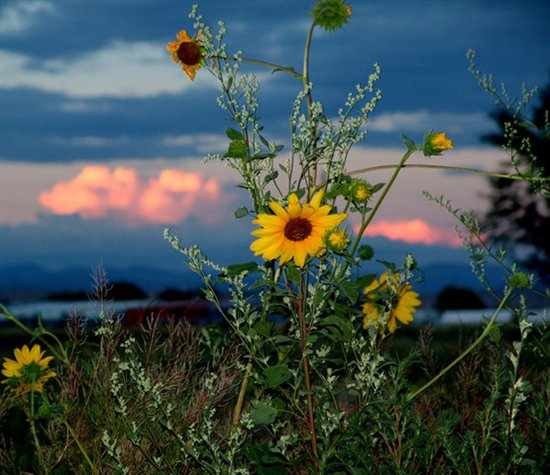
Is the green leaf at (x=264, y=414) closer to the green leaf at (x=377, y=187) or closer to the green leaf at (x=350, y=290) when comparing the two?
the green leaf at (x=350, y=290)

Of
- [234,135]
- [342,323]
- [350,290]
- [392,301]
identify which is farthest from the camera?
[392,301]

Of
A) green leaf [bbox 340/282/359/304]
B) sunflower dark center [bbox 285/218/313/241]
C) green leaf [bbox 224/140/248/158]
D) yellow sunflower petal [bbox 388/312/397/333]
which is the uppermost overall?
green leaf [bbox 224/140/248/158]

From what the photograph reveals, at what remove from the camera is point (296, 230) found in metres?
3.49

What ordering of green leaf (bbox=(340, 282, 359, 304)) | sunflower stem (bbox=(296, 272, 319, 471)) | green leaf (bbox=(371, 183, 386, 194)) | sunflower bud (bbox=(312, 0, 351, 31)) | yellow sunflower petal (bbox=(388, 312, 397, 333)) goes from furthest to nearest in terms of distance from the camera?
yellow sunflower petal (bbox=(388, 312, 397, 333)), green leaf (bbox=(371, 183, 386, 194)), sunflower bud (bbox=(312, 0, 351, 31)), green leaf (bbox=(340, 282, 359, 304)), sunflower stem (bbox=(296, 272, 319, 471))

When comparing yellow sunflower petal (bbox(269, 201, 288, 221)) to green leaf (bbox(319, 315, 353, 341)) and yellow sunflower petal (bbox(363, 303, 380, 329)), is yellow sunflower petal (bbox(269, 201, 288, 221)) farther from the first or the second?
yellow sunflower petal (bbox(363, 303, 380, 329))

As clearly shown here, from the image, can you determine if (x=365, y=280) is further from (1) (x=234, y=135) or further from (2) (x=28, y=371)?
(2) (x=28, y=371)

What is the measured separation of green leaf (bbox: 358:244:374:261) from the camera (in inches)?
167

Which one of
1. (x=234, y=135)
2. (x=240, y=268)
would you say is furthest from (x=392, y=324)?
(x=234, y=135)

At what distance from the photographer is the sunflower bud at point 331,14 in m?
4.07

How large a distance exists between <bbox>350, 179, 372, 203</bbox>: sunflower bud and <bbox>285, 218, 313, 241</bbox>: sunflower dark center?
25.5 inches

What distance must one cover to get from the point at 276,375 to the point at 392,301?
1198 mm

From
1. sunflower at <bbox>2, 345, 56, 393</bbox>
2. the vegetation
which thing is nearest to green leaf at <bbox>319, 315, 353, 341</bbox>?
the vegetation

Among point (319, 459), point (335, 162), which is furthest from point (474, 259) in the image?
point (319, 459)

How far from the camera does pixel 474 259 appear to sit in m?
4.44
